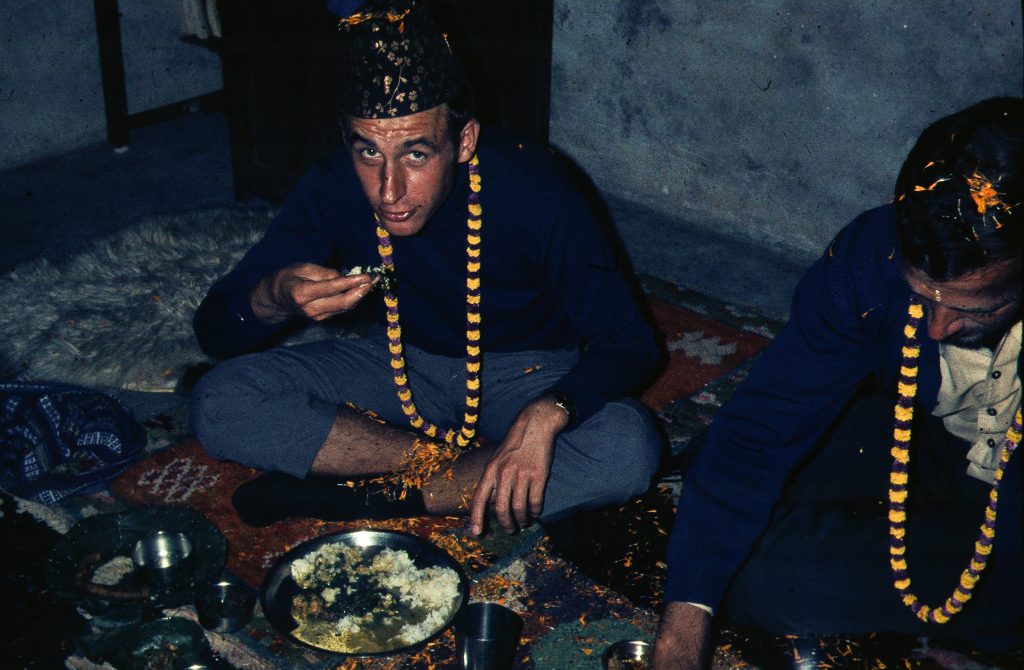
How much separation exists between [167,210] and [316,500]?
10.2 ft

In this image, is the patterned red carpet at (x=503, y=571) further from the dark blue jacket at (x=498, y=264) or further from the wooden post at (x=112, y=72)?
the wooden post at (x=112, y=72)

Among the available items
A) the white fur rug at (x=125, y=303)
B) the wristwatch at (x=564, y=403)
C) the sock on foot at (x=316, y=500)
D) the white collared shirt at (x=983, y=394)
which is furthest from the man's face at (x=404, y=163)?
the white fur rug at (x=125, y=303)

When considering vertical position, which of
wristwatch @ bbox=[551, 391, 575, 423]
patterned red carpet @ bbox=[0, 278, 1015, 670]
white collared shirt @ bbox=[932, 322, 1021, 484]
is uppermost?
white collared shirt @ bbox=[932, 322, 1021, 484]

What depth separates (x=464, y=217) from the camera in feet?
10.5

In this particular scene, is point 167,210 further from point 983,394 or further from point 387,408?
point 983,394

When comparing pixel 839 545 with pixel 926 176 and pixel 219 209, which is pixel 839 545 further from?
pixel 219 209

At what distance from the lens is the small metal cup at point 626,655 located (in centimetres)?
273

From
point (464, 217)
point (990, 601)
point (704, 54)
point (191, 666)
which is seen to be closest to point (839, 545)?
point (990, 601)

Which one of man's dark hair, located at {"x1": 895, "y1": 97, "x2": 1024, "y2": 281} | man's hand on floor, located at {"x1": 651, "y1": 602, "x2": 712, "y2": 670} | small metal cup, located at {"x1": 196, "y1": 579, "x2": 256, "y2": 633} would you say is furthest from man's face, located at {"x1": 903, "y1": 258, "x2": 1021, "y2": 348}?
small metal cup, located at {"x1": 196, "y1": 579, "x2": 256, "y2": 633}

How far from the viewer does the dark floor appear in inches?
212

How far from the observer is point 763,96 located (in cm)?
545

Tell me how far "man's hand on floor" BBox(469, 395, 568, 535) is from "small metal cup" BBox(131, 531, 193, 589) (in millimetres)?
925

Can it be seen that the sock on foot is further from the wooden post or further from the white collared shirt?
the wooden post

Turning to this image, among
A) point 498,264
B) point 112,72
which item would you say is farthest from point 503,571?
point 112,72
